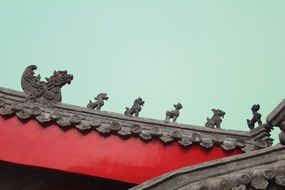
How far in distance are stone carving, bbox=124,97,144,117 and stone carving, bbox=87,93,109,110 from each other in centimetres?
41

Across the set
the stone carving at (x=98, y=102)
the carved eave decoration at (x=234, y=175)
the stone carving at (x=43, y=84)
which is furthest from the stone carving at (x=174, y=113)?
the carved eave decoration at (x=234, y=175)

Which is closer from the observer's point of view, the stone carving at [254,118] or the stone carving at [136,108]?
the stone carving at [254,118]

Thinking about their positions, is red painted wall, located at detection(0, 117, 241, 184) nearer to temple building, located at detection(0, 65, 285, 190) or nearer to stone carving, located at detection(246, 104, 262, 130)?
temple building, located at detection(0, 65, 285, 190)

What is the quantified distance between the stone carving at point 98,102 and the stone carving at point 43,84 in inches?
24.2

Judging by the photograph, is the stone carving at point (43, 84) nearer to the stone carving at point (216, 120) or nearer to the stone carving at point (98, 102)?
the stone carving at point (98, 102)

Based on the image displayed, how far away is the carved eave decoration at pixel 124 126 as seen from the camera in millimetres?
6113

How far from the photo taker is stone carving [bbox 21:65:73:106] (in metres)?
6.69

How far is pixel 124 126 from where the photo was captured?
21.3 ft

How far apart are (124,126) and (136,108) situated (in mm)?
904

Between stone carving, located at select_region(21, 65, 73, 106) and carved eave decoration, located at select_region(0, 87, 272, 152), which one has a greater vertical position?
stone carving, located at select_region(21, 65, 73, 106)

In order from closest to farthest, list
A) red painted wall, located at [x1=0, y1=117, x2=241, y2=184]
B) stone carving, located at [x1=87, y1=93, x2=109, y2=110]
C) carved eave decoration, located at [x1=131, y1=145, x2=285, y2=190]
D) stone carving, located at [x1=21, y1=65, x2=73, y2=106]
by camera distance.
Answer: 1. carved eave decoration, located at [x1=131, y1=145, x2=285, y2=190]
2. red painted wall, located at [x1=0, y1=117, x2=241, y2=184]
3. stone carving, located at [x1=21, y1=65, x2=73, y2=106]
4. stone carving, located at [x1=87, y1=93, x2=109, y2=110]

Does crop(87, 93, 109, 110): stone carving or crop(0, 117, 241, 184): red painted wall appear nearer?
crop(0, 117, 241, 184): red painted wall

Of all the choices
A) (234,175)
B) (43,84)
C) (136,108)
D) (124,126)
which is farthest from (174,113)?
(234,175)

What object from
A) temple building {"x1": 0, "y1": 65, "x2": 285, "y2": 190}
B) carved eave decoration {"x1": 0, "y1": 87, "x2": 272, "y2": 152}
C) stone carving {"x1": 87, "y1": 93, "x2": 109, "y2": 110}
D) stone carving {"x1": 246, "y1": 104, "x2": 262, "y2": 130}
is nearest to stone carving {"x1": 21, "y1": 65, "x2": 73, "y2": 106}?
temple building {"x1": 0, "y1": 65, "x2": 285, "y2": 190}
